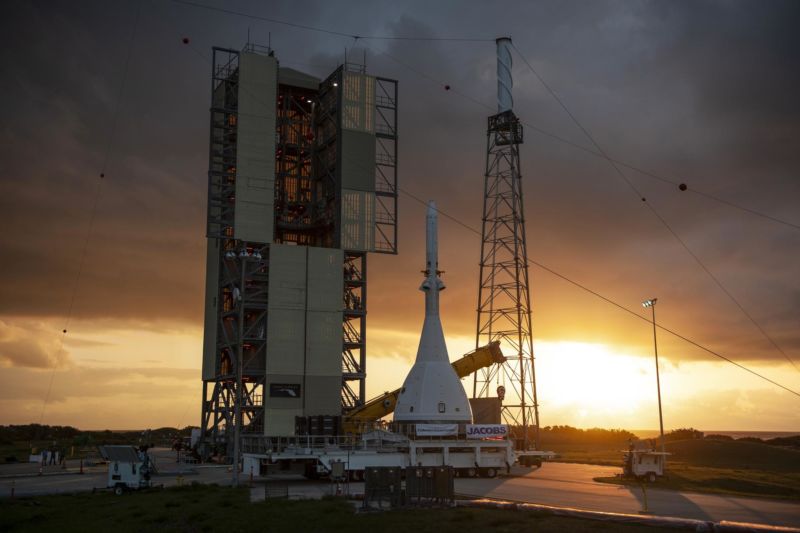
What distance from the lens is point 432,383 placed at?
187ft

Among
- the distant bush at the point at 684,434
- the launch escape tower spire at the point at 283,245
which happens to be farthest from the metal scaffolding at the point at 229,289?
the distant bush at the point at 684,434

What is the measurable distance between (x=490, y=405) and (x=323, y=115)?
1500 inches

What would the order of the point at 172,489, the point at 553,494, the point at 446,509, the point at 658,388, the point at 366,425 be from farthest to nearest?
the point at 366,425 < the point at 658,388 < the point at 172,489 < the point at 553,494 < the point at 446,509

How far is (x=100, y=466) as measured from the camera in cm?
6862

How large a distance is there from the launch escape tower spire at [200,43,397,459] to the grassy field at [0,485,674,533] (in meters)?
38.7

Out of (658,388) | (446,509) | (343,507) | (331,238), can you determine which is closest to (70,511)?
(343,507)

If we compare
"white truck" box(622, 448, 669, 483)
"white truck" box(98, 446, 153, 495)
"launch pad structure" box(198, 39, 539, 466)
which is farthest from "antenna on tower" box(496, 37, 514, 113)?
"white truck" box(98, 446, 153, 495)

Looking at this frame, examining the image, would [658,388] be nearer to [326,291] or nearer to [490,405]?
[490,405]

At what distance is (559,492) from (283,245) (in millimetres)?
47010

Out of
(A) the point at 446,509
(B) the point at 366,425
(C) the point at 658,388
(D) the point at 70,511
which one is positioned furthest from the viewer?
(B) the point at 366,425

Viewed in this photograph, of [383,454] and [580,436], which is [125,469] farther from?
[580,436]

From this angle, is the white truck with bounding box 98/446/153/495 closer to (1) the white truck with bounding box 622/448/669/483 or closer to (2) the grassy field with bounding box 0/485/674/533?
(2) the grassy field with bounding box 0/485/674/533

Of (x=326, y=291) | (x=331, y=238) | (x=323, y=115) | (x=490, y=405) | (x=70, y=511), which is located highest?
(x=323, y=115)

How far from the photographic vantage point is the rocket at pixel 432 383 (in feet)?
185
